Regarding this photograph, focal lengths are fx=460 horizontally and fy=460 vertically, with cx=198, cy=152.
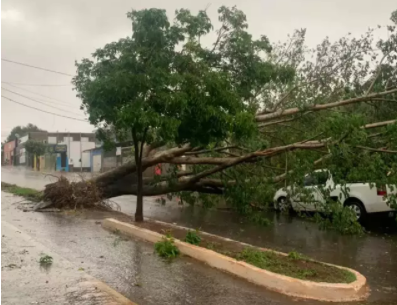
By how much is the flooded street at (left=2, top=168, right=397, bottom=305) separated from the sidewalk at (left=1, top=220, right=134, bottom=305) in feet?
0.99

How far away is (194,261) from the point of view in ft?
24.1

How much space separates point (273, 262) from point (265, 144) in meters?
4.69

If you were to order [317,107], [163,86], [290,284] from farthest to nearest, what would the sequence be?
1. [317,107]
2. [163,86]
3. [290,284]

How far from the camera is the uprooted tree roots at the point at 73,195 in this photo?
14.6 m

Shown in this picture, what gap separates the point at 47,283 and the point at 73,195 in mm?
9064

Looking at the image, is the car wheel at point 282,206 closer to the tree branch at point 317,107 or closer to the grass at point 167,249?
the tree branch at point 317,107

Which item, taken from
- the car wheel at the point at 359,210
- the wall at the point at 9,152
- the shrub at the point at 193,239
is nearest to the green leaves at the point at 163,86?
the shrub at the point at 193,239

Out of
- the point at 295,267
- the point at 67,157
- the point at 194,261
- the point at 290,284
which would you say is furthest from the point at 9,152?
the point at 290,284

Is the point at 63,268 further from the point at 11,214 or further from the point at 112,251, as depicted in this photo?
the point at 11,214

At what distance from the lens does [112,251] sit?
820 cm

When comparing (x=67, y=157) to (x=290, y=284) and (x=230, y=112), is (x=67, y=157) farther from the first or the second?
(x=290, y=284)

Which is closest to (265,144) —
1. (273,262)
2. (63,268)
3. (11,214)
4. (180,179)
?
(180,179)

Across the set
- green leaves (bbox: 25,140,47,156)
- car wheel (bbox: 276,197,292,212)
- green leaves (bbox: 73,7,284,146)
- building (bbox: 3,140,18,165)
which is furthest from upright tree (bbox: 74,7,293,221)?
building (bbox: 3,140,18,165)

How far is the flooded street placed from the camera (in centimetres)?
575
